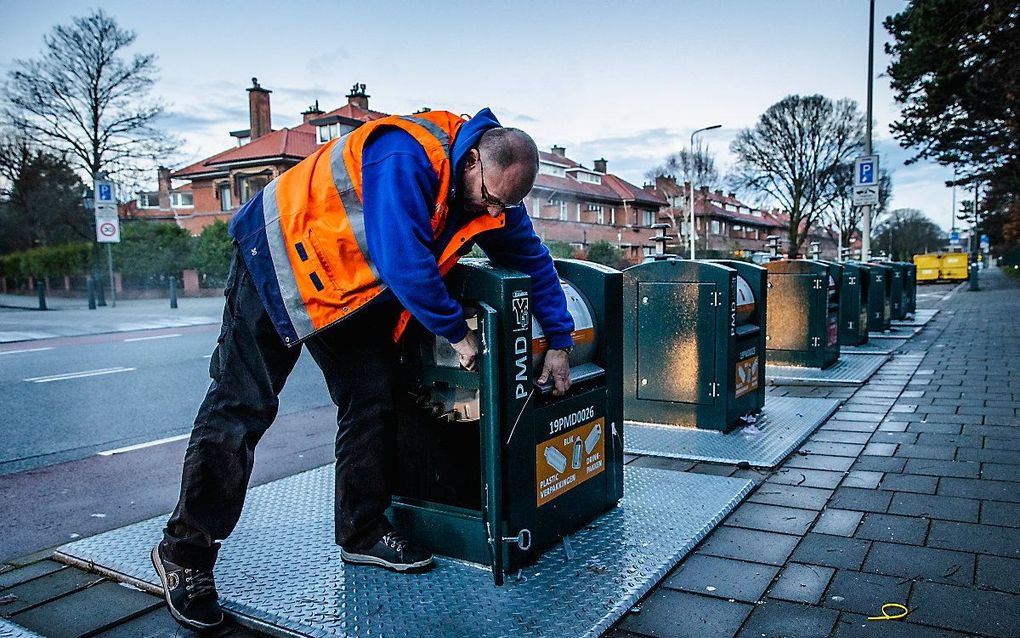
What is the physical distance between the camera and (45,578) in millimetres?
2922

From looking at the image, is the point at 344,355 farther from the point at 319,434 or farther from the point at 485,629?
the point at 319,434

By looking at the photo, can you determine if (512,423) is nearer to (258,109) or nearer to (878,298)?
(878,298)

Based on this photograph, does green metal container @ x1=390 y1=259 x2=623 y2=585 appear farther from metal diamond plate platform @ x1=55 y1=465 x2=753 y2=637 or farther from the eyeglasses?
the eyeglasses

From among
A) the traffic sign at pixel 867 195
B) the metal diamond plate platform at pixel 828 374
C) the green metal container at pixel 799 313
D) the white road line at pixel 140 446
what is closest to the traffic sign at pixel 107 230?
the white road line at pixel 140 446

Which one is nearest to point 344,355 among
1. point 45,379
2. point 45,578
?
point 45,578

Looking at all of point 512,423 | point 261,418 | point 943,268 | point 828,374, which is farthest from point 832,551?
point 943,268

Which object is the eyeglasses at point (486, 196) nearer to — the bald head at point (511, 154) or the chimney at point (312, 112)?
the bald head at point (511, 154)

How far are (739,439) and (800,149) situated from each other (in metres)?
45.1

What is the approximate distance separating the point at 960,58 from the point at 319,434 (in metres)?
14.9

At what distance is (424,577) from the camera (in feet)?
9.36

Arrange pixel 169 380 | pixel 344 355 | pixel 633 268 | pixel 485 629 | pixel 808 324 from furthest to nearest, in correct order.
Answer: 1. pixel 169 380
2. pixel 808 324
3. pixel 633 268
4. pixel 344 355
5. pixel 485 629

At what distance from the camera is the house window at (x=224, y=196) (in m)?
43.0

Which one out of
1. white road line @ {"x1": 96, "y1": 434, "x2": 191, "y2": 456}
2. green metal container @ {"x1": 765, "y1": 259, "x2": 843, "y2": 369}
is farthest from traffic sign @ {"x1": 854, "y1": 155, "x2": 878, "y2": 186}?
white road line @ {"x1": 96, "y1": 434, "x2": 191, "y2": 456}

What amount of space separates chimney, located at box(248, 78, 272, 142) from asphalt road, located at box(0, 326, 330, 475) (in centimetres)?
3485
